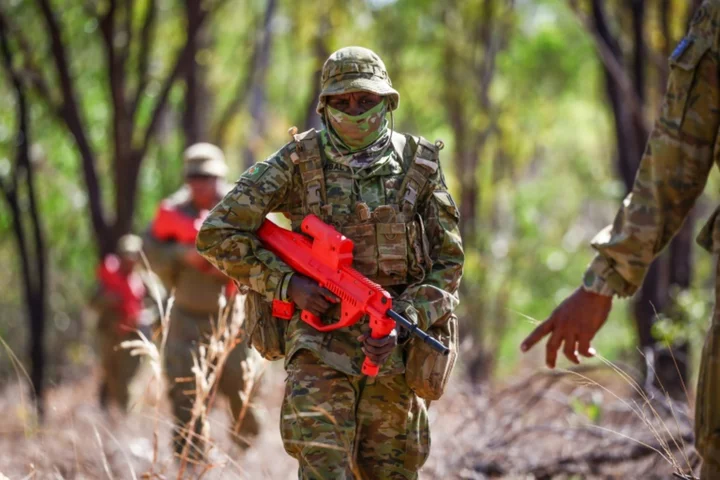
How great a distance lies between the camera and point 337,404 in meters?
3.63

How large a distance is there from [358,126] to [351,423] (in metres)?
0.99

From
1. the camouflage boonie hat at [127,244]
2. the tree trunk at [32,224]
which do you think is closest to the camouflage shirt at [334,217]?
the camouflage boonie hat at [127,244]

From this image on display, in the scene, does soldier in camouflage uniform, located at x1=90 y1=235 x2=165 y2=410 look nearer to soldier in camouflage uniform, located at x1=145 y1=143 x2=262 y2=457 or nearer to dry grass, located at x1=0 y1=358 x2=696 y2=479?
soldier in camouflage uniform, located at x1=145 y1=143 x2=262 y2=457

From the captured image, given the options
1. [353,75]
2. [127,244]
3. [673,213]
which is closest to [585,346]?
[673,213]

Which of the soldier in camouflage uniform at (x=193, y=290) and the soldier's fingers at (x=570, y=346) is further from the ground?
the soldier's fingers at (x=570, y=346)

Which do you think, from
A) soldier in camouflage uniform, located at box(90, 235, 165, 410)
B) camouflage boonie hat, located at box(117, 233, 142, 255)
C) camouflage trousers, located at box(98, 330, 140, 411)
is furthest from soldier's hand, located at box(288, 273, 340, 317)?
camouflage trousers, located at box(98, 330, 140, 411)

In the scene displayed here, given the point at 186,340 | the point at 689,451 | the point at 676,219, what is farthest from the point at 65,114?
the point at 676,219

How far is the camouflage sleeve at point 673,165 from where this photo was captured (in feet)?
9.93

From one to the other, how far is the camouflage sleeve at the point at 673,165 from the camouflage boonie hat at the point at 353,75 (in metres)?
0.93

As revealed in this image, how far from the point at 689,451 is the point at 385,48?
896cm

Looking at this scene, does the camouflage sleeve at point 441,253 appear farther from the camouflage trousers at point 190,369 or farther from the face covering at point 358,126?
the camouflage trousers at point 190,369

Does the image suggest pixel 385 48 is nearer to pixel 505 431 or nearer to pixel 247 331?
pixel 505 431

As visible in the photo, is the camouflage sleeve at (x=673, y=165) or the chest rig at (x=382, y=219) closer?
the camouflage sleeve at (x=673, y=165)

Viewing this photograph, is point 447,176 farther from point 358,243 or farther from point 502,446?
point 358,243
